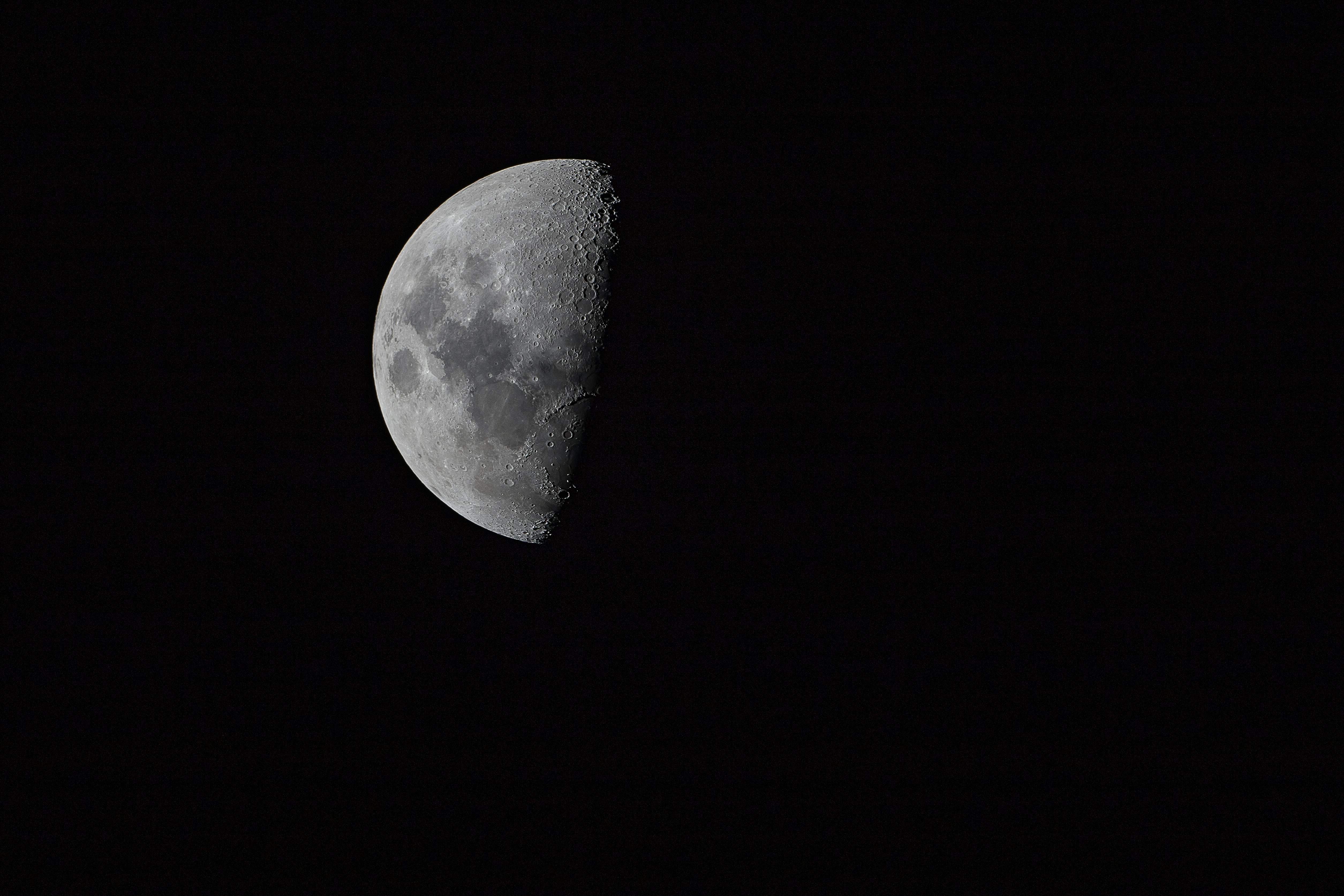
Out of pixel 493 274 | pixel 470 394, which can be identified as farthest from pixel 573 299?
pixel 470 394

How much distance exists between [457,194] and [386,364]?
80 cm

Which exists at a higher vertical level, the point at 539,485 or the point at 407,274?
the point at 407,274

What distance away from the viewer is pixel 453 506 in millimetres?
3342

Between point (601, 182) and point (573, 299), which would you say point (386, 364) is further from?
point (601, 182)

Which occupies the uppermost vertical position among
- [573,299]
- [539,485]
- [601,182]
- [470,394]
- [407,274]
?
[601,182]

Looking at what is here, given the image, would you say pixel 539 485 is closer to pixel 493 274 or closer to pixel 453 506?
pixel 453 506

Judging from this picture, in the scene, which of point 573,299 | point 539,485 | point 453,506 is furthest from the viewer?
point 453,506

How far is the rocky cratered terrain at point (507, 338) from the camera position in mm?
2795

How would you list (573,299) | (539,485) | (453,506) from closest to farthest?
(573,299) → (539,485) → (453,506)

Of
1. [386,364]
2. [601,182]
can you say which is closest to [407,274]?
[386,364]

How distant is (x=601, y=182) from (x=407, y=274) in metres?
0.87

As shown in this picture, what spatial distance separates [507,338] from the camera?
2791 mm

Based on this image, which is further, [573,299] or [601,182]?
[601,182]

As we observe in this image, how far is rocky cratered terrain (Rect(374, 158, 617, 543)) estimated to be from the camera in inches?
110
